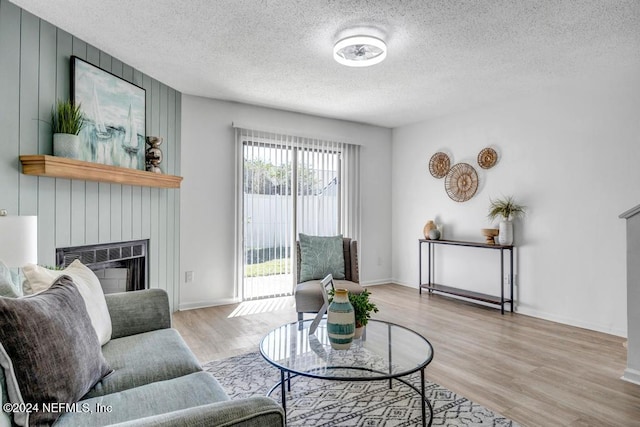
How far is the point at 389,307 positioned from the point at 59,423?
11.6 ft

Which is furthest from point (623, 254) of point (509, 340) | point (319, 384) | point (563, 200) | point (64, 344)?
point (64, 344)

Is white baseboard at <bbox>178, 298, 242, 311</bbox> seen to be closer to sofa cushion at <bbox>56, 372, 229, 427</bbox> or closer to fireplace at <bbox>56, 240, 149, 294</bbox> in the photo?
fireplace at <bbox>56, 240, 149, 294</bbox>

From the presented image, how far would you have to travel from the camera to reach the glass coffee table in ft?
5.62

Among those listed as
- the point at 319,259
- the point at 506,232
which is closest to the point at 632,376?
the point at 506,232

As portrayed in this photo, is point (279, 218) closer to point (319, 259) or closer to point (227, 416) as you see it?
point (319, 259)

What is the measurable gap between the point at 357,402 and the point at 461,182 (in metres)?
3.37

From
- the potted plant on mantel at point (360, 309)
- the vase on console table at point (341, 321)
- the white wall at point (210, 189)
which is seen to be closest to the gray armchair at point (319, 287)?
the potted plant on mantel at point (360, 309)

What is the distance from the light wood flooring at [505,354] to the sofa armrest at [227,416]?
5.38ft

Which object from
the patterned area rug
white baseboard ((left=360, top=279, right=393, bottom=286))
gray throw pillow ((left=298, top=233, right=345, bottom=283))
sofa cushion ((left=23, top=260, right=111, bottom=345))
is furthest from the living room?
the patterned area rug

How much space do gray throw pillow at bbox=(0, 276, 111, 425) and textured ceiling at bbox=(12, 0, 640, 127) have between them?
197 centimetres

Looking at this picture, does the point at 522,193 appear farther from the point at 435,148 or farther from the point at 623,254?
the point at 435,148

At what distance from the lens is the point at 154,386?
135 cm

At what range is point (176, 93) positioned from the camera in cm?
395

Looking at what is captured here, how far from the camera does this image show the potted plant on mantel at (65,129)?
2.53m
